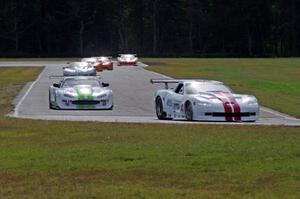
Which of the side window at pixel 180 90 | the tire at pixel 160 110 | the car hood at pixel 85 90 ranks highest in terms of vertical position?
the side window at pixel 180 90

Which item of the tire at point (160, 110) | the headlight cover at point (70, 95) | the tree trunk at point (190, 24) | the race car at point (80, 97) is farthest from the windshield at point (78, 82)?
the tree trunk at point (190, 24)

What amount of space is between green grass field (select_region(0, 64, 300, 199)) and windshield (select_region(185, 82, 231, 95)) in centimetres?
540

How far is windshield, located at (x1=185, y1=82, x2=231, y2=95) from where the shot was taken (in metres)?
22.9

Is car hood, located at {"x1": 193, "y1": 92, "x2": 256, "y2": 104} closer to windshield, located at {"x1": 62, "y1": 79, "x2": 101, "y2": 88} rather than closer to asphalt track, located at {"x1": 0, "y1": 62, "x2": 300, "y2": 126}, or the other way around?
asphalt track, located at {"x1": 0, "y1": 62, "x2": 300, "y2": 126}

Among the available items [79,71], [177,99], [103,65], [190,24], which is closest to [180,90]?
[177,99]

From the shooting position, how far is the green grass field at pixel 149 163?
28.4 feet

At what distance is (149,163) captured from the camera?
11031 mm

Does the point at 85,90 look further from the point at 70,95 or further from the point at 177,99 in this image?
the point at 177,99

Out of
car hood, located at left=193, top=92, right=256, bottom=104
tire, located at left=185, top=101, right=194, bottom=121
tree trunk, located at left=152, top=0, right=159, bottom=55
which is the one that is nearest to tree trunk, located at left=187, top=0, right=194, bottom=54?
tree trunk, located at left=152, top=0, right=159, bottom=55

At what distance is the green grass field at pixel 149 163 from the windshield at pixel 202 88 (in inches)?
212

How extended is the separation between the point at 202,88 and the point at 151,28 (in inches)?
4638

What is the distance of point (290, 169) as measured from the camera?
10.3 meters

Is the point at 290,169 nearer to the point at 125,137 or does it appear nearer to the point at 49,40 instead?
the point at 125,137

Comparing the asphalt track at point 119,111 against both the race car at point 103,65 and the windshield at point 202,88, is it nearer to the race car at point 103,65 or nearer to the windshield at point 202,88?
the windshield at point 202,88
